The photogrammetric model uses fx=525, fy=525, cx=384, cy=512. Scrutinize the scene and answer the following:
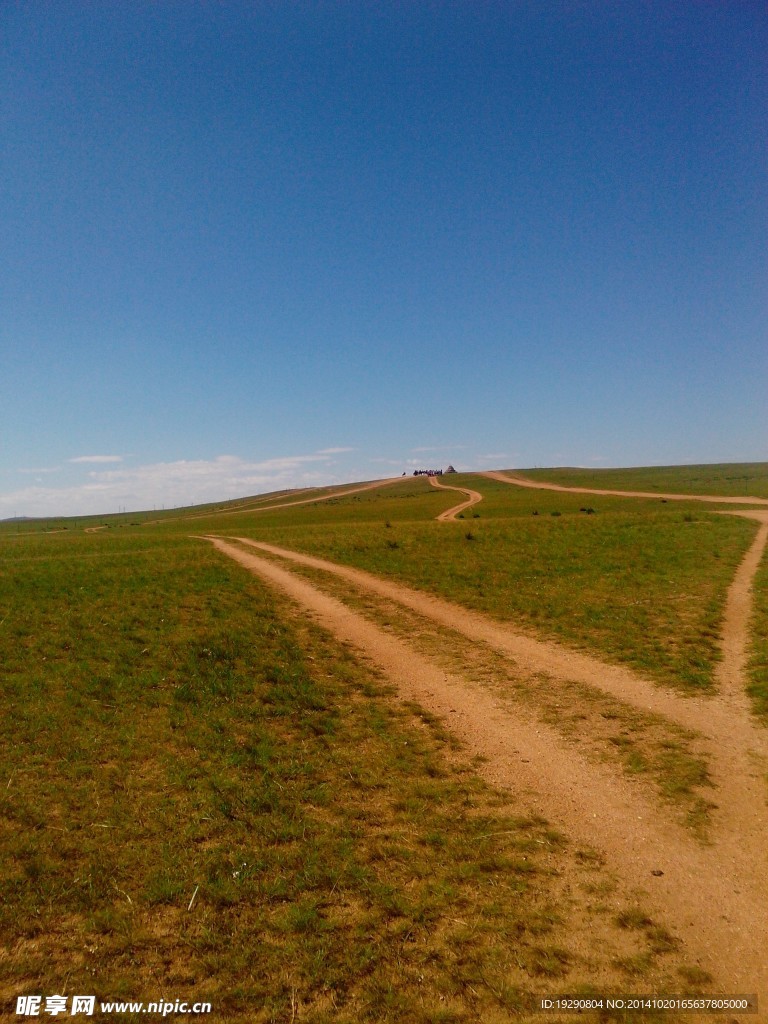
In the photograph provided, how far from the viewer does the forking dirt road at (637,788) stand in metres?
6.04

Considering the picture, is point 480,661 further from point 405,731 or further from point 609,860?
point 609,860

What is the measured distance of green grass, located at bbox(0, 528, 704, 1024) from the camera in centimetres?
541

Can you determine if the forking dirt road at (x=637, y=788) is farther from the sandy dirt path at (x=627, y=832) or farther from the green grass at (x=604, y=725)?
the green grass at (x=604, y=725)

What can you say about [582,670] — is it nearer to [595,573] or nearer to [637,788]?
[637,788]

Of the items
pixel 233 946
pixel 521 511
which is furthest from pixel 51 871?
pixel 521 511

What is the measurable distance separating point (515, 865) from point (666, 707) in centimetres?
645

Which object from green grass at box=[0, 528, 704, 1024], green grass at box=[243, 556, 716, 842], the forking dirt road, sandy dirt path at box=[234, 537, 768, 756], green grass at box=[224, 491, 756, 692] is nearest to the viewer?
green grass at box=[0, 528, 704, 1024]

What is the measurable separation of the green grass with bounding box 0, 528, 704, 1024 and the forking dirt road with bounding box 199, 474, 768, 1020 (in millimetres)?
574

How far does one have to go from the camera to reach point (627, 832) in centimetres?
766

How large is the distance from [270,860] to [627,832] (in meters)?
5.13

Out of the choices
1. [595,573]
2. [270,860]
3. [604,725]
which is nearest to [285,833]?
[270,860]

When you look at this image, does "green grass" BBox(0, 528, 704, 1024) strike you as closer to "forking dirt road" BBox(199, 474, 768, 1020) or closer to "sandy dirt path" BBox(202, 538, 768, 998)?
"sandy dirt path" BBox(202, 538, 768, 998)

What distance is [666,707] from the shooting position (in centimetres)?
1159

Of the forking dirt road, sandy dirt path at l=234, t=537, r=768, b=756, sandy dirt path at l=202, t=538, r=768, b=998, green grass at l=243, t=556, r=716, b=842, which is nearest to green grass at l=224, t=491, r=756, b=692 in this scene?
sandy dirt path at l=234, t=537, r=768, b=756
